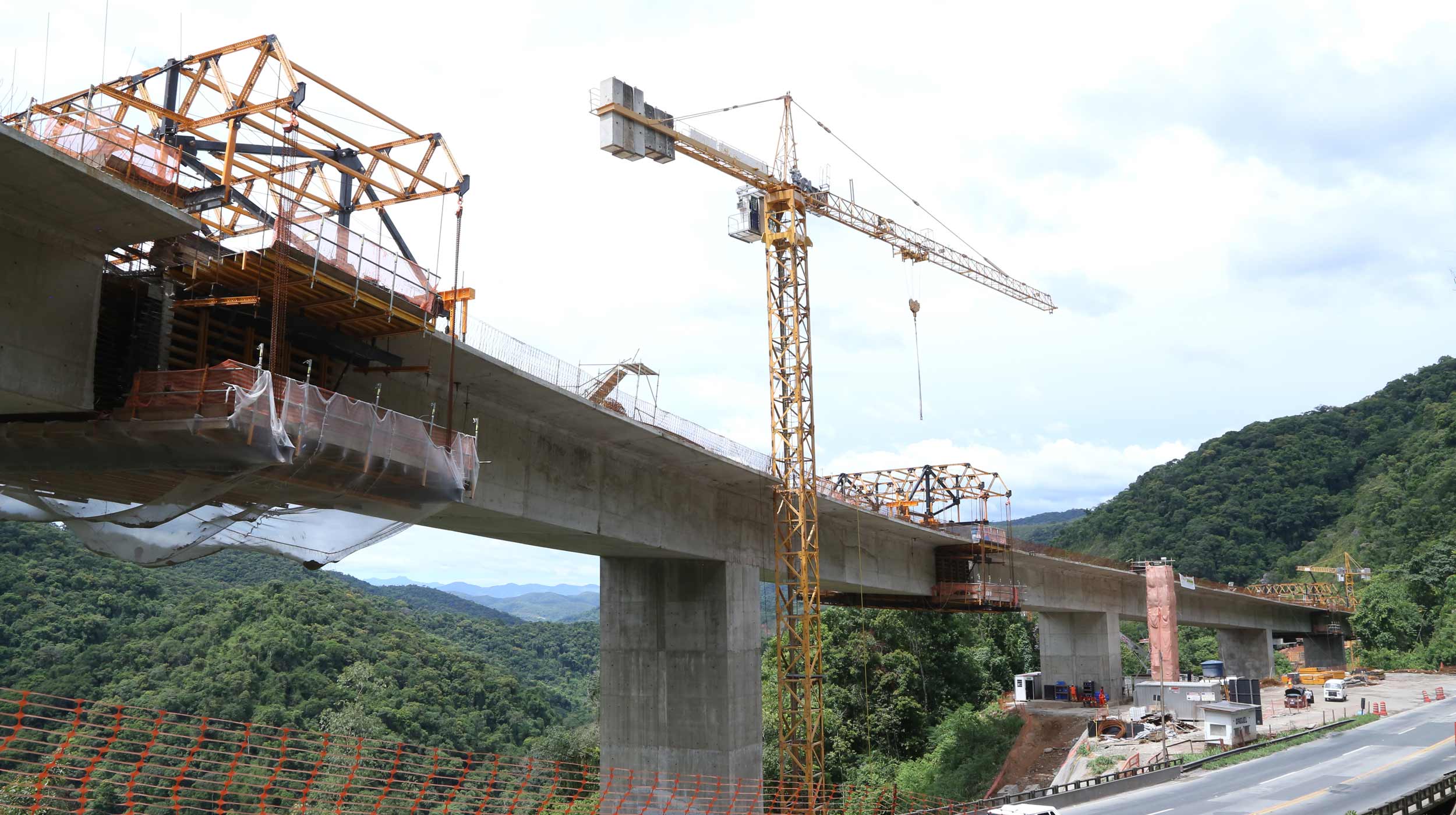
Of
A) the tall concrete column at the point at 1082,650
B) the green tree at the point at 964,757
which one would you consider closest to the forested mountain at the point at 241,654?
the green tree at the point at 964,757

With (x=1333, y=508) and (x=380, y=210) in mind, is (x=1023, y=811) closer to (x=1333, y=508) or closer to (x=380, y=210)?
(x=380, y=210)

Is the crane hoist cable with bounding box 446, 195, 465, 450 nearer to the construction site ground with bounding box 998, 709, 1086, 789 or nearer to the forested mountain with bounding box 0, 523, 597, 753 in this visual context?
the construction site ground with bounding box 998, 709, 1086, 789

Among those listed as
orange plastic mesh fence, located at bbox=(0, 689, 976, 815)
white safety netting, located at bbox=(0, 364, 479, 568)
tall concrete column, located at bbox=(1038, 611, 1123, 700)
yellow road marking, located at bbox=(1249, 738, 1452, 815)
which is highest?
white safety netting, located at bbox=(0, 364, 479, 568)

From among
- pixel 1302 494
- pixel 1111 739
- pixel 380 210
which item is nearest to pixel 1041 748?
pixel 1111 739

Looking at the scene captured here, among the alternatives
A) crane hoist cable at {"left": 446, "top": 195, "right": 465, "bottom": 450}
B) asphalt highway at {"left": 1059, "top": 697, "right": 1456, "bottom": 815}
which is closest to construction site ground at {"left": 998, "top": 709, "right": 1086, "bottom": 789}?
asphalt highway at {"left": 1059, "top": 697, "right": 1456, "bottom": 815}

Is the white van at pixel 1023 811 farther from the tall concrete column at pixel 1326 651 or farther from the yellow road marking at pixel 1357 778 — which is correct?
the tall concrete column at pixel 1326 651

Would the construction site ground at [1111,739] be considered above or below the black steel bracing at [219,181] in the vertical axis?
below

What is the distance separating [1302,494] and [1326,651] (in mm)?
48699

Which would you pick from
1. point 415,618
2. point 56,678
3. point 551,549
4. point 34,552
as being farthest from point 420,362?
point 415,618

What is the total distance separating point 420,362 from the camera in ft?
57.3

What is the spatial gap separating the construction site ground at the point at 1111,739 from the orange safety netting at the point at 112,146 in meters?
33.0

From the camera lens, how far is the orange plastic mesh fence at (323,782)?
2633 centimetres

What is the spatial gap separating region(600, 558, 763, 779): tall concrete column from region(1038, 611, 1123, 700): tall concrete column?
32019 mm

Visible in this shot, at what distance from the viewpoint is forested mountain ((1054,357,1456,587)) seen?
105 meters
